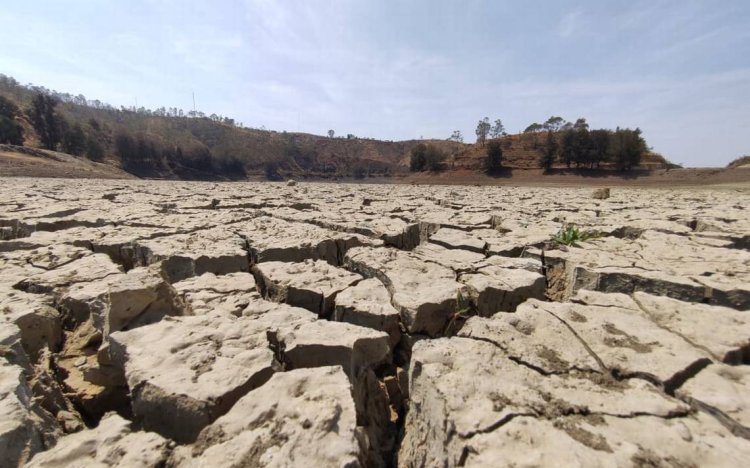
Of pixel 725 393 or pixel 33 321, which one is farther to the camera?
pixel 33 321

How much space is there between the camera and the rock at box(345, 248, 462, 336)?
2.14 m

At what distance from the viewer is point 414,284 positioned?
8.29 ft

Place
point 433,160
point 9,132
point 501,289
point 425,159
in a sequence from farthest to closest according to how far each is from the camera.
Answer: point 425,159 < point 433,160 < point 9,132 < point 501,289

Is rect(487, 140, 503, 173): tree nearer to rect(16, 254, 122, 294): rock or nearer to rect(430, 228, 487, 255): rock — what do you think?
rect(430, 228, 487, 255): rock

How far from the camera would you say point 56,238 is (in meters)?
3.73

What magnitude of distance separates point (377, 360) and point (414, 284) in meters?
0.84

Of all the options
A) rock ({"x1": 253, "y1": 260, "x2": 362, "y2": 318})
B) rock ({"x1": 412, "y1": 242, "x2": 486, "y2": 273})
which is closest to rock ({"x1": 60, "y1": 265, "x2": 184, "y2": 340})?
rock ({"x1": 253, "y1": 260, "x2": 362, "y2": 318})

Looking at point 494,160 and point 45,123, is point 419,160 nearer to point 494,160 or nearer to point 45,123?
point 494,160

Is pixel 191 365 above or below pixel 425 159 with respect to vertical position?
below

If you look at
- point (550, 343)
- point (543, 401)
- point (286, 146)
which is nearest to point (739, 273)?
point (550, 343)

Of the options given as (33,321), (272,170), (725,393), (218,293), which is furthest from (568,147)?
(272,170)

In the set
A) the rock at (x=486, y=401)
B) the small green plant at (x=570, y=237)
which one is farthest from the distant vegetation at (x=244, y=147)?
the rock at (x=486, y=401)

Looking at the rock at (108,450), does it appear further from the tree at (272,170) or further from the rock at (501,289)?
the tree at (272,170)

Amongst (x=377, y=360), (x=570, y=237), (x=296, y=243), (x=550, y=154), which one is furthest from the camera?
(x=550, y=154)
